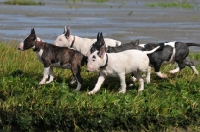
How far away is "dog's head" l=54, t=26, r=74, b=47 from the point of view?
12.7m

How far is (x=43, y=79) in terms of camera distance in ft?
36.5

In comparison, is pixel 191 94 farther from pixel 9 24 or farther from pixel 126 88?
pixel 9 24

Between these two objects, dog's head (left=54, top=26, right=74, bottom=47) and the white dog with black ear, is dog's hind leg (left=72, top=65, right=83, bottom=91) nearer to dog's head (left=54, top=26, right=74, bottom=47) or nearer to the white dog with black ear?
the white dog with black ear

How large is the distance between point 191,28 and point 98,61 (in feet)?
54.5

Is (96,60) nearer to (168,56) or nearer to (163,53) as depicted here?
(163,53)

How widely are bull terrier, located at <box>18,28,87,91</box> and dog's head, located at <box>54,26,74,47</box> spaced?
1.47m

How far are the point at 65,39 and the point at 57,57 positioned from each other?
1802 mm

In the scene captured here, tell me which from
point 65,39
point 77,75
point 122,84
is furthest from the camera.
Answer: point 65,39

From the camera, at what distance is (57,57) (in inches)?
435

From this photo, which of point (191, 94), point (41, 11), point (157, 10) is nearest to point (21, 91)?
point (191, 94)

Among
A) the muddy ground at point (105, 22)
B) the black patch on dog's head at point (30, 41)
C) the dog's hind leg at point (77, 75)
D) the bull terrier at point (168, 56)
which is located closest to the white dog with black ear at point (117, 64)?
the dog's hind leg at point (77, 75)

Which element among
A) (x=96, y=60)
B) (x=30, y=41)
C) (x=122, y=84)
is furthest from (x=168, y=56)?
(x=30, y=41)

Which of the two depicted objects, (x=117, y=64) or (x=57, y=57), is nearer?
(x=117, y=64)

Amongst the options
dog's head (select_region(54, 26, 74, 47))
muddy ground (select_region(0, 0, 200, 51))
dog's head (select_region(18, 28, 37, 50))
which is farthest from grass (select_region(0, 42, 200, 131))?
muddy ground (select_region(0, 0, 200, 51))
